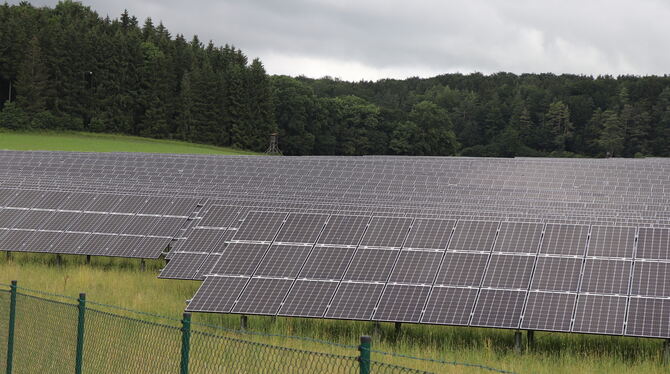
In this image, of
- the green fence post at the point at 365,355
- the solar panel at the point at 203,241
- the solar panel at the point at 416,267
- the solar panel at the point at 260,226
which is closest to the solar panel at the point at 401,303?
the solar panel at the point at 416,267

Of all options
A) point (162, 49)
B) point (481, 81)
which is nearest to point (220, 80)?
point (162, 49)

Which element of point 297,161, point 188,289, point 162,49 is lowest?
point 188,289

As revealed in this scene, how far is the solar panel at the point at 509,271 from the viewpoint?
21719 millimetres

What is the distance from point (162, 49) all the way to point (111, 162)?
91479 mm

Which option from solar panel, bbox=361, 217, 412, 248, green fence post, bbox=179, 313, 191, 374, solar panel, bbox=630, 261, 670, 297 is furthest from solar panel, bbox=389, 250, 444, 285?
green fence post, bbox=179, 313, 191, 374

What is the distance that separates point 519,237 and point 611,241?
2270mm

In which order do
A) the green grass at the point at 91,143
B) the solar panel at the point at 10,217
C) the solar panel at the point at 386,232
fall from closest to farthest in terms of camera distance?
the solar panel at the point at 386,232, the solar panel at the point at 10,217, the green grass at the point at 91,143

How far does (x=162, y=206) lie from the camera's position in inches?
1446

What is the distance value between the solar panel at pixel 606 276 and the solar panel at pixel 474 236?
267 centimetres

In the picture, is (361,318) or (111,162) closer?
(361,318)

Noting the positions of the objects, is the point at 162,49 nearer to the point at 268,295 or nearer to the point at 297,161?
the point at 297,161

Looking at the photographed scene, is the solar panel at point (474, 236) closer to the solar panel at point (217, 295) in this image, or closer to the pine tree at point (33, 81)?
the solar panel at point (217, 295)

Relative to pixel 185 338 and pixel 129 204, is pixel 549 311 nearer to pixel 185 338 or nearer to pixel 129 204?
pixel 185 338

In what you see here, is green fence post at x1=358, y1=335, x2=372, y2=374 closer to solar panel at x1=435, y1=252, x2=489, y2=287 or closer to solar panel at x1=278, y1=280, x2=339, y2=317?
solar panel at x1=278, y1=280, x2=339, y2=317
